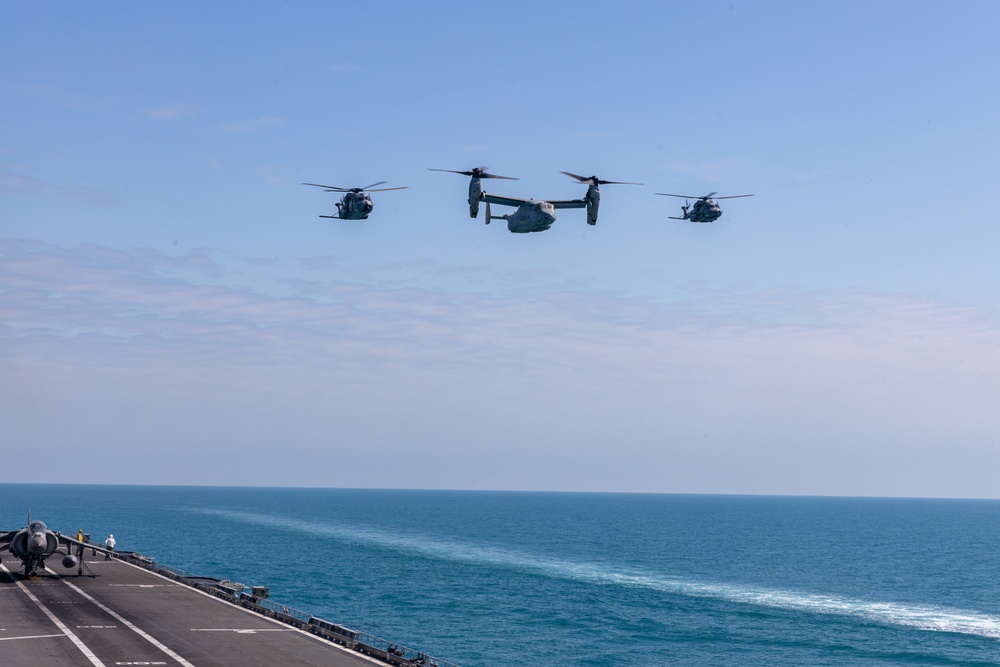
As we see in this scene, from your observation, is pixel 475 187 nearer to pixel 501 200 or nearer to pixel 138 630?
pixel 501 200

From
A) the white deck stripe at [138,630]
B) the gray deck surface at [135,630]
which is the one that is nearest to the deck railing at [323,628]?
the gray deck surface at [135,630]

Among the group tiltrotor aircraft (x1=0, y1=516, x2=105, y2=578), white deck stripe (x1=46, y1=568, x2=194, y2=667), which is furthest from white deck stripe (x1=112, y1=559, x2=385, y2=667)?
tiltrotor aircraft (x1=0, y1=516, x2=105, y2=578)

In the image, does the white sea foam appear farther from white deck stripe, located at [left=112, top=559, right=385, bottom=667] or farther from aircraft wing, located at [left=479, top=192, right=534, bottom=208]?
aircraft wing, located at [left=479, top=192, right=534, bottom=208]

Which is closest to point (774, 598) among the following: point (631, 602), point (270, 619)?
point (631, 602)

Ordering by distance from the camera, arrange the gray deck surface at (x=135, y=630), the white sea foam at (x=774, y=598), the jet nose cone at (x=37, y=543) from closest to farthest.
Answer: the gray deck surface at (x=135, y=630), the jet nose cone at (x=37, y=543), the white sea foam at (x=774, y=598)

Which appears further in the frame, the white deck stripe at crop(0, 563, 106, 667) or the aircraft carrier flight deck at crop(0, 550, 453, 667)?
the aircraft carrier flight deck at crop(0, 550, 453, 667)

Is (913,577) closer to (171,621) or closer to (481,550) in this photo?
(481,550)

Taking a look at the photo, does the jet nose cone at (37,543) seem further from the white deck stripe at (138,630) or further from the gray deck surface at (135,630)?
the white deck stripe at (138,630)
